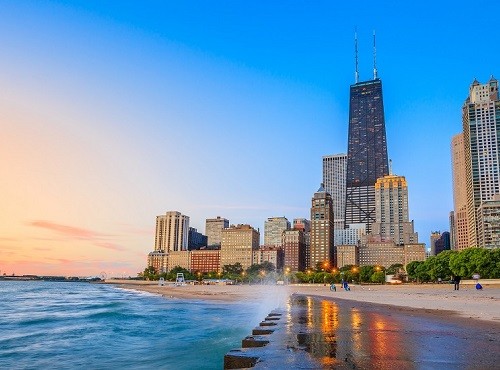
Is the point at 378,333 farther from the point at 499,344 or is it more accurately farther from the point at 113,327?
the point at 113,327

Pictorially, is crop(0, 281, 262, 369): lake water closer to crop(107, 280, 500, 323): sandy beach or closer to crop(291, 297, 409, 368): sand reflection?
crop(291, 297, 409, 368): sand reflection

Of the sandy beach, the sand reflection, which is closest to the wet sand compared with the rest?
the sand reflection

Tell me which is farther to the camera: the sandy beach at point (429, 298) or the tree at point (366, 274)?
the tree at point (366, 274)

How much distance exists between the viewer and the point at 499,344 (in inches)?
395

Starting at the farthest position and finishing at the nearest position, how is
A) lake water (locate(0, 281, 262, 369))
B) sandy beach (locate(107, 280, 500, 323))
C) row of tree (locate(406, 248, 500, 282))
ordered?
row of tree (locate(406, 248, 500, 282)) → sandy beach (locate(107, 280, 500, 323)) → lake water (locate(0, 281, 262, 369))

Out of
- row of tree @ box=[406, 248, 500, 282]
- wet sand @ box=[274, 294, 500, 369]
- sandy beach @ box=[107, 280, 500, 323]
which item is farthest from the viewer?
row of tree @ box=[406, 248, 500, 282]

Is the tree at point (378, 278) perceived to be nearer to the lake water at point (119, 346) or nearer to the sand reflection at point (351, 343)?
the lake water at point (119, 346)

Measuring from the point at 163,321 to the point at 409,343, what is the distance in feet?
101

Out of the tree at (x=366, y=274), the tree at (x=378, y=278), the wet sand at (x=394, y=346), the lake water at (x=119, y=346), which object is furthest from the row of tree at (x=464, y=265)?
the wet sand at (x=394, y=346)

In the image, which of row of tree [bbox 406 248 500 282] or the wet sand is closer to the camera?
the wet sand

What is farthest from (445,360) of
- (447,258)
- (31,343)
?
(447,258)

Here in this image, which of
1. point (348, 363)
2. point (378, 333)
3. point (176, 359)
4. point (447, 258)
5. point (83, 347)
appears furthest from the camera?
point (447, 258)

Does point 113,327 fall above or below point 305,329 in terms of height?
below

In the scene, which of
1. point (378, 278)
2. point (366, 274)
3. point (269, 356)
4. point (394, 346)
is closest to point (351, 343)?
point (394, 346)
